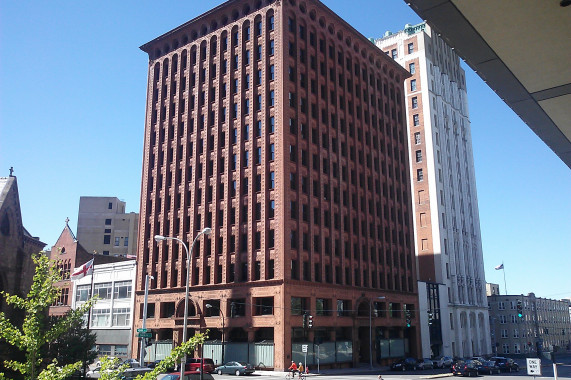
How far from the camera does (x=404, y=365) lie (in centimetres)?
6506

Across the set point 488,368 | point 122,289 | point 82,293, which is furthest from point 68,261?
point 488,368

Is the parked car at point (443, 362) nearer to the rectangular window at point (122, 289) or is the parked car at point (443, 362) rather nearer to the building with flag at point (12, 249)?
the rectangular window at point (122, 289)

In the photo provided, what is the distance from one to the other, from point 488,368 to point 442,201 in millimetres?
44826

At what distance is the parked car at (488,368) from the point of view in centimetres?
5925

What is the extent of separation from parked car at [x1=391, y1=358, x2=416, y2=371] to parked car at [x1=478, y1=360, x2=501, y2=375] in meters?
8.67

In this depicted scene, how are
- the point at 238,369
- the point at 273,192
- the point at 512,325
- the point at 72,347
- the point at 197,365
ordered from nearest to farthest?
the point at 72,347
the point at 197,365
the point at 238,369
the point at 273,192
the point at 512,325

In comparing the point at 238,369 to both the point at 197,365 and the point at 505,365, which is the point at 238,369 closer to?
the point at 197,365

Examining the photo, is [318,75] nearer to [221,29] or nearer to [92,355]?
[221,29]

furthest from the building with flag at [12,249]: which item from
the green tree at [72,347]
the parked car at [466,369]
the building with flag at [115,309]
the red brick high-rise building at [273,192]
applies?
the parked car at [466,369]

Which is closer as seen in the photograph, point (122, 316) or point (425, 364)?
point (425, 364)

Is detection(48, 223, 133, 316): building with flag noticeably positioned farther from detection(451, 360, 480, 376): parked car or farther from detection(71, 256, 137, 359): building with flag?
detection(451, 360, 480, 376): parked car

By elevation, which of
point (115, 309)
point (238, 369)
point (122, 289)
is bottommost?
point (238, 369)

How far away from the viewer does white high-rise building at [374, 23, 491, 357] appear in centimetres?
9356

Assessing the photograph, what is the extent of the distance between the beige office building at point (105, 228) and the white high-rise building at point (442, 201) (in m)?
71.6
